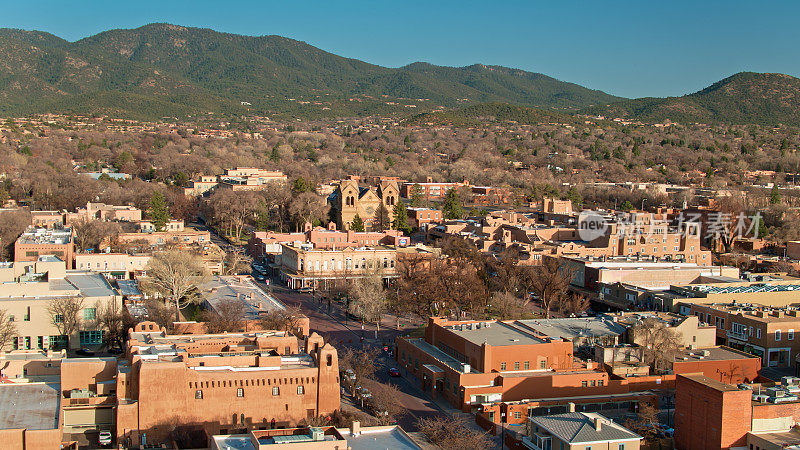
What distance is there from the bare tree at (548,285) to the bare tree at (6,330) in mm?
23350

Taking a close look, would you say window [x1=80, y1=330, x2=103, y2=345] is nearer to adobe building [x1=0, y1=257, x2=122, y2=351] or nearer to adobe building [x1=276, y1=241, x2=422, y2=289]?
adobe building [x1=0, y1=257, x2=122, y2=351]

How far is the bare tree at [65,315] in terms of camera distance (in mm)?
33000

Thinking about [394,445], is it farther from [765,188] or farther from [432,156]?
[432,156]

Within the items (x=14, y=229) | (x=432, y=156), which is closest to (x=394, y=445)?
→ (x=14, y=229)

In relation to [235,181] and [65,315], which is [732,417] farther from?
[235,181]

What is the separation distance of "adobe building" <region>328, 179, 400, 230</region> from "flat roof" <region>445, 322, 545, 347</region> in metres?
31.0

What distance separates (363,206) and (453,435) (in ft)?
142

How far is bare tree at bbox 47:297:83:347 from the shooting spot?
1299 inches

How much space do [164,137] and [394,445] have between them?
10495 centimetres

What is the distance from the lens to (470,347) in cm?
3014

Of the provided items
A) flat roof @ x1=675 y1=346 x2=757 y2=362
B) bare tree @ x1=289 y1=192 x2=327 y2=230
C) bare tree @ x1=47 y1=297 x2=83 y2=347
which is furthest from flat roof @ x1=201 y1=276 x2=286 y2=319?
bare tree @ x1=289 y1=192 x2=327 y2=230

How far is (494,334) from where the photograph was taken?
31.9m

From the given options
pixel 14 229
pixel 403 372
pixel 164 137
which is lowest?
pixel 403 372

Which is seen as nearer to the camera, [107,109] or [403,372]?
[403,372]
